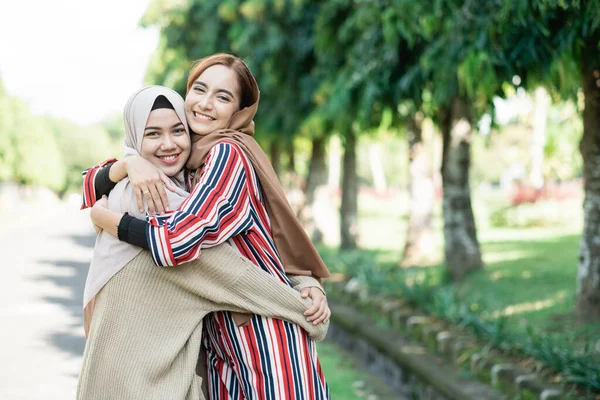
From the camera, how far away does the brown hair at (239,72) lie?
2.53 m

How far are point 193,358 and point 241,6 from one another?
9806 mm

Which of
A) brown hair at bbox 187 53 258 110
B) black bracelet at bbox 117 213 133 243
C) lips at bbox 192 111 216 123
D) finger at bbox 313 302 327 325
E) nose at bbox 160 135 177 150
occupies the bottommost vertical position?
finger at bbox 313 302 327 325

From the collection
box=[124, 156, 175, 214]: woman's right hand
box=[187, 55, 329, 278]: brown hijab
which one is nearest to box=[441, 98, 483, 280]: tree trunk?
box=[187, 55, 329, 278]: brown hijab

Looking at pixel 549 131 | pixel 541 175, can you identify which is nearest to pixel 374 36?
pixel 541 175

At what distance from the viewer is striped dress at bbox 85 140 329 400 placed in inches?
86.1

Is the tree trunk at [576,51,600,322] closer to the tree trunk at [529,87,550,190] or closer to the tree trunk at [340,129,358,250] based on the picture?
the tree trunk at [340,129,358,250]

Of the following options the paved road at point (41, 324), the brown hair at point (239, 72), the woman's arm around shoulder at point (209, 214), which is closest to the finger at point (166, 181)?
the woman's arm around shoulder at point (209, 214)

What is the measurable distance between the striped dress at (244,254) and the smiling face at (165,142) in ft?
0.54

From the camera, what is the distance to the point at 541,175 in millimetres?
22406

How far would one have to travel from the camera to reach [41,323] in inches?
324

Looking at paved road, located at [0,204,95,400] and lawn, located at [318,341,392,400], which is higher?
paved road, located at [0,204,95,400]

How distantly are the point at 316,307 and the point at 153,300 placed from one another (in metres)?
0.58

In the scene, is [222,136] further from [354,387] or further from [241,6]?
[241,6]

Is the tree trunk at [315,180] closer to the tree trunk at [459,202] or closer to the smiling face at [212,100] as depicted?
the tree trunk at [459,202]
